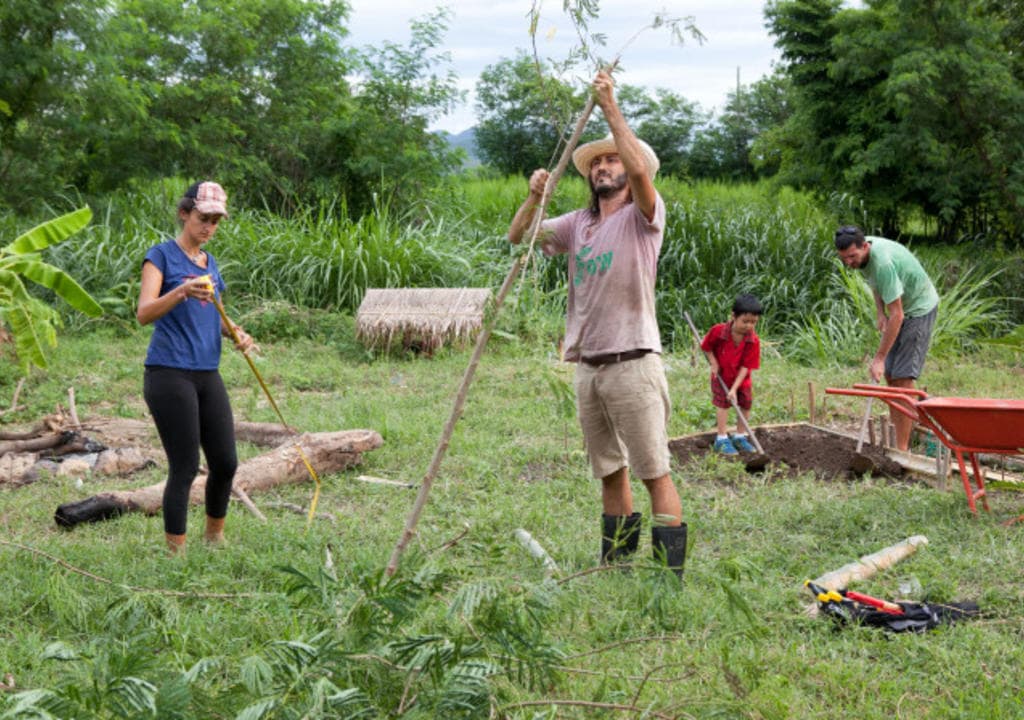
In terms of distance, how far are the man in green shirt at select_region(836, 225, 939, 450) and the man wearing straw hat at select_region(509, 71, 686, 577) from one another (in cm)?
290

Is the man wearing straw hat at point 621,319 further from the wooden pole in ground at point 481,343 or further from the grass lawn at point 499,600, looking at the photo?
the wooden pole in ground at point 481,343

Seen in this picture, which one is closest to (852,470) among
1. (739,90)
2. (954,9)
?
(954,9)

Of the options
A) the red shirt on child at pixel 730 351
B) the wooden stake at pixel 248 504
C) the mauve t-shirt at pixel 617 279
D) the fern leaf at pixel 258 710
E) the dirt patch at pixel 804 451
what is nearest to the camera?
the fern leaf at pixel 258 710

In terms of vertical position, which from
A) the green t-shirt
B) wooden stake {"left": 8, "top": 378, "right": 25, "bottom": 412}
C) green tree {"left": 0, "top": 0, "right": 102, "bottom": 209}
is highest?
green tree {"left": 0, "top": 0, "right": 102, "bottom": 209}

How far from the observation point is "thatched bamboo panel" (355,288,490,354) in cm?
1134

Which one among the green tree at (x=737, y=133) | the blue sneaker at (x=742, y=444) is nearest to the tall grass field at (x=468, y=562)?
the blue sneaker at (x=742, y=444)

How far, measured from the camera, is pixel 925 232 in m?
18.0

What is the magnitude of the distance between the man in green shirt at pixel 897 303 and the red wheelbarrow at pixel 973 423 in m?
1.25

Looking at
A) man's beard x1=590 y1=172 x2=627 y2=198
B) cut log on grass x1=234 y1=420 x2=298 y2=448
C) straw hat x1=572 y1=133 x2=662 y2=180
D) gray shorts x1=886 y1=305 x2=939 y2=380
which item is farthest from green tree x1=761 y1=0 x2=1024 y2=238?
man's beard x1=590 y1=172 x2=627 y2=198

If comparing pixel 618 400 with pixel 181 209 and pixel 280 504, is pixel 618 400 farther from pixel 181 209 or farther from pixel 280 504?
pixel 280 504

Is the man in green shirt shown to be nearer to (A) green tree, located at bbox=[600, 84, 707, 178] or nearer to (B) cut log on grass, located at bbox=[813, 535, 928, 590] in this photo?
(B) cut log on grass, located at bbox=[813, 535, 928, 590]

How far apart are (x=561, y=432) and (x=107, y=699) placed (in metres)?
5.69

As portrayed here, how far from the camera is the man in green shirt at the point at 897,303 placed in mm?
6973

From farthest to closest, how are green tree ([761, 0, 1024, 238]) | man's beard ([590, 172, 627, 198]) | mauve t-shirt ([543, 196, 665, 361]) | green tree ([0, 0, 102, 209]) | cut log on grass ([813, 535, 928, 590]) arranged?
green tree ([761, 0, 1024, 238]) < green tree ([0, 0, 102, 209]) < cut log on grass ([813, 535, 928, 590]) < man's beard ([590, 172, 627, 198]) < mauve t-shirt ([543, 196, 665, 361])
